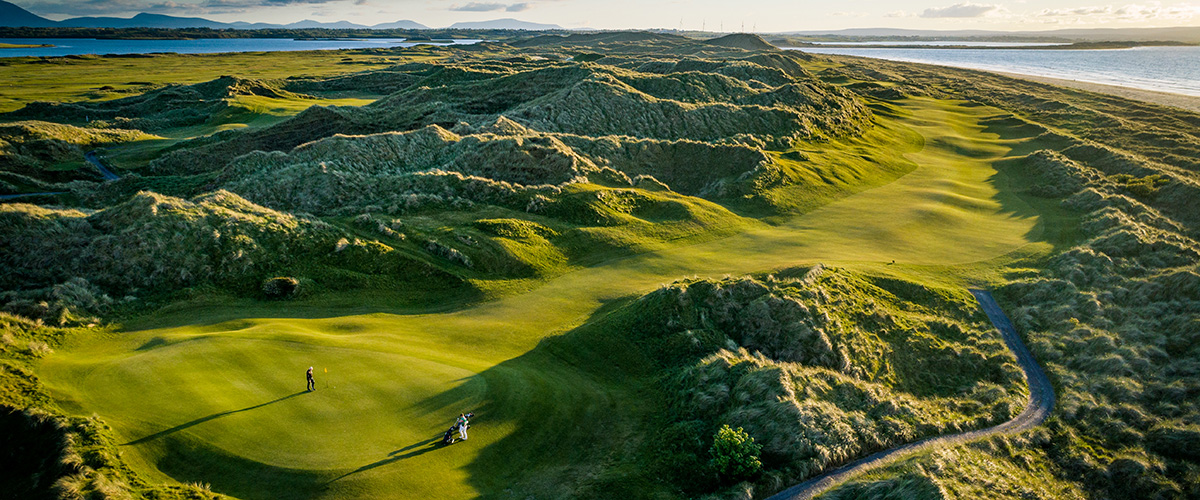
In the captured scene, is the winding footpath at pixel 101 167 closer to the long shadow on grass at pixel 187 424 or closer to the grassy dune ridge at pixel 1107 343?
the long shadow on grass at pixel 187 424

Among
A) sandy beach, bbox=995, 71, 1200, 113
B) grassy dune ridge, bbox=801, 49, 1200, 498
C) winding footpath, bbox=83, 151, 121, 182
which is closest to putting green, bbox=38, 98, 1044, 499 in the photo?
grassy dune ridge, bbox=801, 49, 1200, 498

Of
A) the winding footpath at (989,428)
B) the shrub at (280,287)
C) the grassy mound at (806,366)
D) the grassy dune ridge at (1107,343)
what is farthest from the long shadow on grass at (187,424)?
the grassy dune ridge at (1107,343)

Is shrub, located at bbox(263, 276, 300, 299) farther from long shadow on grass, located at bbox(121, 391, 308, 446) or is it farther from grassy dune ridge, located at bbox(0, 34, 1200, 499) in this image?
long shadow on grass, located at bbox(121, 391, 308, 446)

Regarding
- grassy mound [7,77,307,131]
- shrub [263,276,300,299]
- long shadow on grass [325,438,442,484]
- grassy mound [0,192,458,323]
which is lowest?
long shadow on grass [325,438,442,484]

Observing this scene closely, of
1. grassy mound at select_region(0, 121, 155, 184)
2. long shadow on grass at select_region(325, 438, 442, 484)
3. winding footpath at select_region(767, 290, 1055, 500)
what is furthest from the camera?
grassy mound at select_region(0, 121, 155, 184)

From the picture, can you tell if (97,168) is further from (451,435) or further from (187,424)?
(451,435)

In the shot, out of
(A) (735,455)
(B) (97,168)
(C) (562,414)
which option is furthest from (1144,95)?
(B) (97,168)
